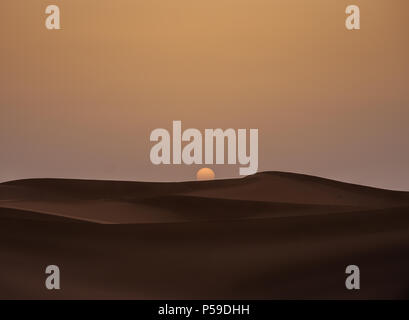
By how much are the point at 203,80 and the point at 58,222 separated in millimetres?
2121

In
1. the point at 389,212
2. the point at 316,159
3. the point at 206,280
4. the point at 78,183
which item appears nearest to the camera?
the point at 206,280

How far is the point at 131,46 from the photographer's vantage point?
3.03m

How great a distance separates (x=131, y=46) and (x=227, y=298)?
232cm

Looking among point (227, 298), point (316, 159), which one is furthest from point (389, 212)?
point (316, 159)

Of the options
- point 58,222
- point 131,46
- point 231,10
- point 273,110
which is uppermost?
point 231,10

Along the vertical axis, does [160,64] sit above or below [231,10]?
below

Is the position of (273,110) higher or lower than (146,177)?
higher

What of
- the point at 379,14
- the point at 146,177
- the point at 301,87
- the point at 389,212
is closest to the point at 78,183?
the point at 389,212

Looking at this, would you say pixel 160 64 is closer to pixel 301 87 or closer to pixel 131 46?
pixel 131 46

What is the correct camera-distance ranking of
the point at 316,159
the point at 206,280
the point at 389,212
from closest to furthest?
the point at 206,280 < the point at 389,212 < the point at 316,159

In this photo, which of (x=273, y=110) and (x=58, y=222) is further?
(x=273, y=110)

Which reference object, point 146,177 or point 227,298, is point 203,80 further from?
point 227,298

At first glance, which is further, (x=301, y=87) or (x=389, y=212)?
(x=301, y=87)

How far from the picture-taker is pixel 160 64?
303 cm
